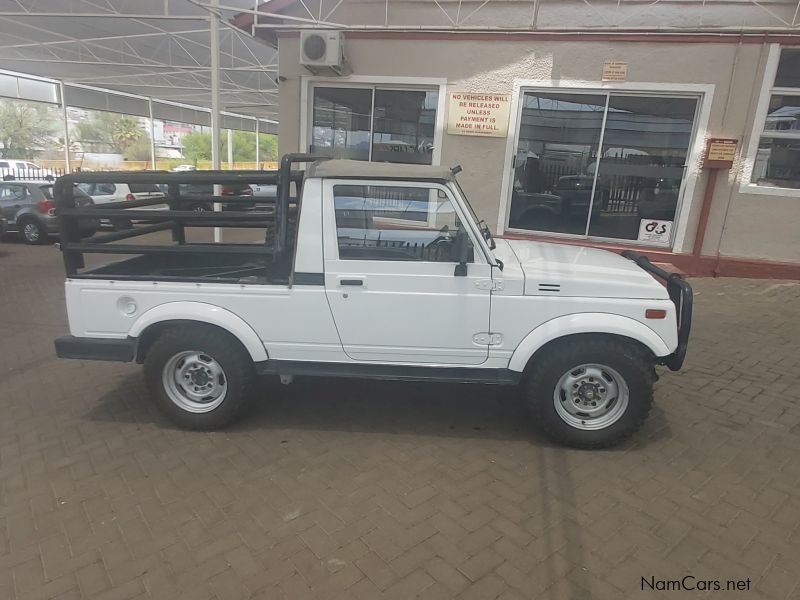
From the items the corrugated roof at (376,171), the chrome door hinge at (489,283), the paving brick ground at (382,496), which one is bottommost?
the paving brick ground at (382,496)

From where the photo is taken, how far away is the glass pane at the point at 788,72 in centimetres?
792

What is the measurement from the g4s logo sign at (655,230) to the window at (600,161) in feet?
0.07

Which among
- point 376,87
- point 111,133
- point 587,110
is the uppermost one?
point 111,133

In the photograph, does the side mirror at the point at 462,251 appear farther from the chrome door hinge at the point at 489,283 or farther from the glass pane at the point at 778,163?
the glass pane at the point at 778,163

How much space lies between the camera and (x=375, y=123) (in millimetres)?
9242

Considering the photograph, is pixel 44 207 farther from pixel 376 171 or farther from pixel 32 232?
pixel 376 171

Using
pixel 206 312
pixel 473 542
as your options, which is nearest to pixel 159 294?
pixel 206 312

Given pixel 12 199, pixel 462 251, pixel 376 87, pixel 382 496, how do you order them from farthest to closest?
pixel 12 199 → pixel 376 87 → pixel 462 251 → pixel 382 496

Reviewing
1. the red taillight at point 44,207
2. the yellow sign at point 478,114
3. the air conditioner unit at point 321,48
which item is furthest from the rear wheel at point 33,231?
the yellow sign at point 478,114

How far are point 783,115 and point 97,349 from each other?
9455mm

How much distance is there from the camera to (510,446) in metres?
3.70

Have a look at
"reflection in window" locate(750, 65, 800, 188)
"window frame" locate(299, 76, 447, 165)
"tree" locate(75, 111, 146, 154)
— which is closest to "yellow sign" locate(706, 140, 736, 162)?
"reflection in window" locate(750, 65, 800, 188)

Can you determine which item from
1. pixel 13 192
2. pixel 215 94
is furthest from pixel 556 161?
pixel 13 192

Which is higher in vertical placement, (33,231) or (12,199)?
(12,199)
